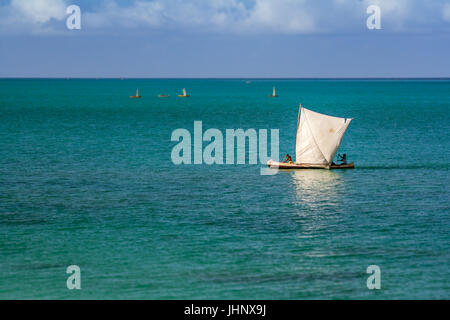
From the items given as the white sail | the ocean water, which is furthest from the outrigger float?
the ocean water

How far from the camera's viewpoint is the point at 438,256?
43.5m

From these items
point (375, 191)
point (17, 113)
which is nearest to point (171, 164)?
point (375, 191)

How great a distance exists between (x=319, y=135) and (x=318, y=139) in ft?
1.61

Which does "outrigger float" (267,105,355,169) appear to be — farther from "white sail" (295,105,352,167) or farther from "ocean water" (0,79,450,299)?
"ocean water" (0,79,450,299)

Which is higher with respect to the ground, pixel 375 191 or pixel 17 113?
pixel 17 113

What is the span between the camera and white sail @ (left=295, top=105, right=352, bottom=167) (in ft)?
245

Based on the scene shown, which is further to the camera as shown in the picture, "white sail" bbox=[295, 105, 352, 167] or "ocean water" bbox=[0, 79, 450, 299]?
"white sail" bbox=[295, 105, 352, 167]

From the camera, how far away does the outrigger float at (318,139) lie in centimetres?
7469

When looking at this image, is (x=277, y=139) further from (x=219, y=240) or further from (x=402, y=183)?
(x=219, y=240)

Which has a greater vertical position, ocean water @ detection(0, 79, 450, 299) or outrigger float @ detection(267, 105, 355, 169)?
outrigger float @ detection(267, 105, 355, 169)

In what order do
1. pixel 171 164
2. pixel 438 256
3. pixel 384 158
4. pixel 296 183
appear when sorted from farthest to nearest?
pixel 384 158 < pixel 171 164 < pixel 296 183 < pixel 438 256

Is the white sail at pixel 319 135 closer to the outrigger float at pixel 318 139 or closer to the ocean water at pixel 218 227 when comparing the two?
the outrigger float at pixel 318 139

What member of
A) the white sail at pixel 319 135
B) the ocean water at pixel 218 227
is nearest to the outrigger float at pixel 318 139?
the white sail at pixel 319 135
